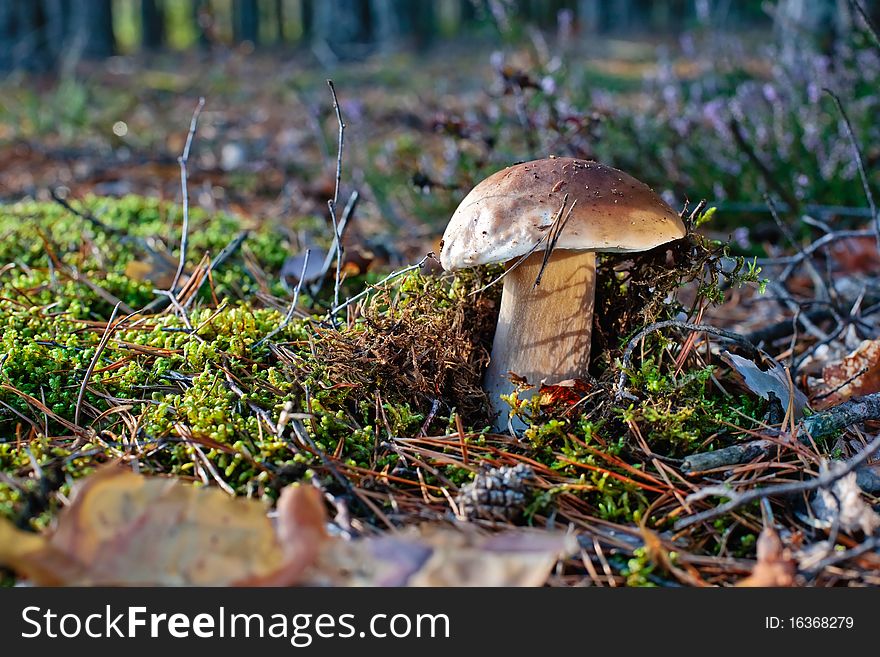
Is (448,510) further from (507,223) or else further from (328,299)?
(328,299)

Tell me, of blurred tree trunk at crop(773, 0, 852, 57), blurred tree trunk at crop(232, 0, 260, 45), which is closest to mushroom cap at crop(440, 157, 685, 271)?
blurred tree trunk at crop(773, 0, 852, 57)

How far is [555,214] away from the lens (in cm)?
182

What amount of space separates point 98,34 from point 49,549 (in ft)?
62.8

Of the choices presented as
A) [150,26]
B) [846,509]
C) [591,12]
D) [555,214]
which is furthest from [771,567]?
[591,12]

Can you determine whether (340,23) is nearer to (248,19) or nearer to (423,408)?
(248,19)

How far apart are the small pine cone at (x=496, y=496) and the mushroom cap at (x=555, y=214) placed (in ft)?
1.83

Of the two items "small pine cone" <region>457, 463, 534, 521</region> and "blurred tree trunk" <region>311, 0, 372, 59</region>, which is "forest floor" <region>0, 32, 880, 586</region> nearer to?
"small pine cone" <region>457, 463, 534, 521</region>

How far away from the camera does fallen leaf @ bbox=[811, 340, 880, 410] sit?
7.34 feet

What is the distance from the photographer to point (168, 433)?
1757mm

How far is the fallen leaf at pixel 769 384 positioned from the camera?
204 centimetres

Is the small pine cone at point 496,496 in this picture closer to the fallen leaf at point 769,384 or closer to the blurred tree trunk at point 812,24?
the fallen leaf at point 769,384

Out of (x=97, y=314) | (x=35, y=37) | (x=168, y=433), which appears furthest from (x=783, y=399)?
(x=35, y=37)

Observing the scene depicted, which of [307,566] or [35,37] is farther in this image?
[35,37]

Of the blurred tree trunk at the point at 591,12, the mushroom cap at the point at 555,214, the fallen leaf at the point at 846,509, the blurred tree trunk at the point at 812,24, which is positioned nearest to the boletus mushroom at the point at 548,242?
the mushroom cap at the point at 555,214
